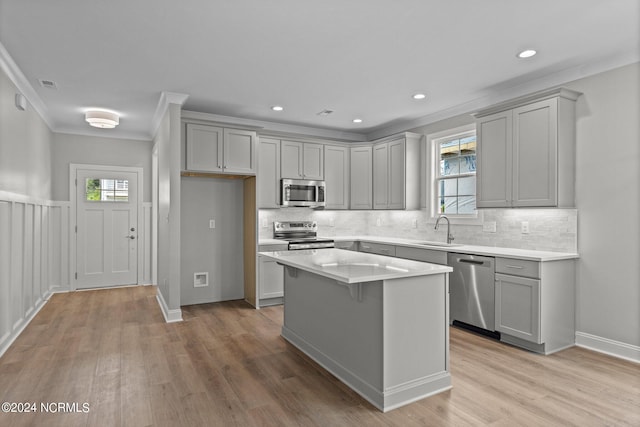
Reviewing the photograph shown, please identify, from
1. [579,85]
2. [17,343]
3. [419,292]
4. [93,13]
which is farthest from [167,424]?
[579,85]

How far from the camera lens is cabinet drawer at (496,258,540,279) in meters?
3.34

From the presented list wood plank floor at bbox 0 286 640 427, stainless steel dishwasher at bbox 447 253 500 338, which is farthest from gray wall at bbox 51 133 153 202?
stainless steel dishwasher at bbox 447 253 500 338

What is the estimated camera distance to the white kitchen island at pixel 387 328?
7.96 ft

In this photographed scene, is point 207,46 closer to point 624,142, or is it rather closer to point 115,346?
point 115,346

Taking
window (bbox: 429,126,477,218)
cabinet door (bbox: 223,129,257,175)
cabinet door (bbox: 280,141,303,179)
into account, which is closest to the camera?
window (bbox: 429,126,477,218)

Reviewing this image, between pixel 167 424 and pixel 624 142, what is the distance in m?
4.11

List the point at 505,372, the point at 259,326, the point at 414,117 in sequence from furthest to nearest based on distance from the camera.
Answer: the point at 414,117, the point at 259,326, the point at 505,372

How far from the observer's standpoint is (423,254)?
4.42 m

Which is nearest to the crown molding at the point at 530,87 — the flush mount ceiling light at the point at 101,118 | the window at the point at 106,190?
the flush mount ceiling light at the point at 101,118

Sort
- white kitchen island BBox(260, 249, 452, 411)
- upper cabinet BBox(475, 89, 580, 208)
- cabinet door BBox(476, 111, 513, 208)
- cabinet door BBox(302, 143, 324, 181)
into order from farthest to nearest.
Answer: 1. cabinet door BBox(302, 143, 324, 181)
2. cabinet door BBox(476, 111, 513, 208)
3. upper cabinet BBox(475, 89, 580, 208)
4. white kitchen island BBox(260, 249, 452, 411)

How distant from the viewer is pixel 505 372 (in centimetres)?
294

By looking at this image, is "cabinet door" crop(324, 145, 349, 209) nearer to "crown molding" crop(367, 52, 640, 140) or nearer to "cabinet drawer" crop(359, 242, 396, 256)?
"cabinet drawer" crop(359, 242, 396, 256)

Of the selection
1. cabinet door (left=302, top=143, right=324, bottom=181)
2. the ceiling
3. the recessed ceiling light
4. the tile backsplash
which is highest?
the ceiling

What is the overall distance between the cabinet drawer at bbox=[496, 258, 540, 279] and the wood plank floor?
0.70 m
